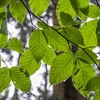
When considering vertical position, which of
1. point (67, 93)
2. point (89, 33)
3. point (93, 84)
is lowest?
point (93, 84)

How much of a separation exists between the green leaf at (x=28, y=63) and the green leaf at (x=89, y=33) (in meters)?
0.13

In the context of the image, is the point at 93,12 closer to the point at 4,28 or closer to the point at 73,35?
the point at 73,35

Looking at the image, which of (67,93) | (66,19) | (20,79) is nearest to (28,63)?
(20,79)

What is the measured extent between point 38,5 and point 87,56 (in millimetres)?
140

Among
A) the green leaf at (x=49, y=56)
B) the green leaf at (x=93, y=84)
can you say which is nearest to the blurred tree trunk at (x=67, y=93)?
the green leaf at (x=49, y=56)

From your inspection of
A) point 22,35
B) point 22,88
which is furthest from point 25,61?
point 22,35

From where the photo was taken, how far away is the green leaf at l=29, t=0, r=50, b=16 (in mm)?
516

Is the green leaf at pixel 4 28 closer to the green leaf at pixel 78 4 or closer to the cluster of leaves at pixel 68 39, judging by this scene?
the cluster of leaves at pixel 68 39

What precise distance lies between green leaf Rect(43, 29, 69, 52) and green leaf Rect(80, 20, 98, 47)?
0.14 ft

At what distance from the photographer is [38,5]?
0.52 meters

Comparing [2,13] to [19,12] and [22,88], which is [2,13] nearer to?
[19,12]

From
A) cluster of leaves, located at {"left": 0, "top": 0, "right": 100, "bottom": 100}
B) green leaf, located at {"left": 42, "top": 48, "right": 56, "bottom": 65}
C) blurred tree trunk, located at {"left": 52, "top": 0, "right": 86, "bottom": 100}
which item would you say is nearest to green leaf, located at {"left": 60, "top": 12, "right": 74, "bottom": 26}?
cluster of leaves, located at {"left": 0, "top": 0, "right": 100, "bottom": 100}

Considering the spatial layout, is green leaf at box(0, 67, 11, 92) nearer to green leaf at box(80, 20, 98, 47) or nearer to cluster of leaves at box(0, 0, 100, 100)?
cluster of leaves at box(0, 0, 100, 100)

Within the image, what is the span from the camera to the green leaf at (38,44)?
0.51 m
